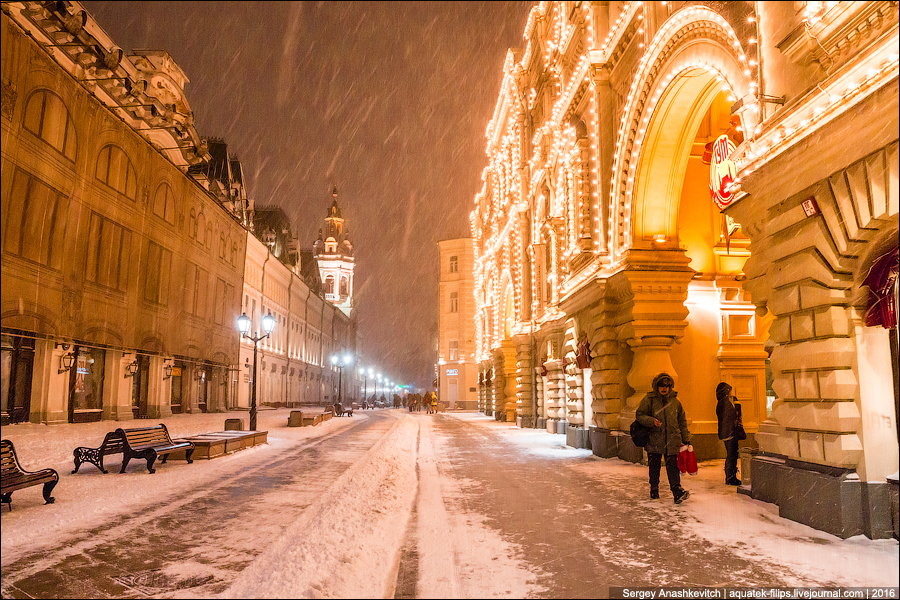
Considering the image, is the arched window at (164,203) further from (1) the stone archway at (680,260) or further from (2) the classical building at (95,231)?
(1) the stone archway at (680,260)

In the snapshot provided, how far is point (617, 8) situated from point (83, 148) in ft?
57.7

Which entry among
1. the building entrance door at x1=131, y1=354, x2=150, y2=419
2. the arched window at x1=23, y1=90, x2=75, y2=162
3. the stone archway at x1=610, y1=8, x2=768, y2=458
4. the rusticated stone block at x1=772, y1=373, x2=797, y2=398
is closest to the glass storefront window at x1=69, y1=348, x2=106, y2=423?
the building entrance door at x1=131, y1=354, x2=150, y2=419

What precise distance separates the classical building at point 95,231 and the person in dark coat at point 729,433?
15.2 meters

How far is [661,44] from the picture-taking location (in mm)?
13148

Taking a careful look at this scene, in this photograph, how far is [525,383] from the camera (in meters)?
31.3

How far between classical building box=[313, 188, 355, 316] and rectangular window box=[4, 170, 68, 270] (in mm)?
87349

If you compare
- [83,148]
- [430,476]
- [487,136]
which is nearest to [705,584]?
[430,476]

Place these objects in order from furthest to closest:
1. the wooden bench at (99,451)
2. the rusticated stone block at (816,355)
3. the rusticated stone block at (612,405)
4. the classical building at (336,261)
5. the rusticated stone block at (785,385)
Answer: the classical building at (336,261) → the rusticated stone block at (612,405) → the wooden bench at (99,451) → the rusticated stone block at (785,385) → the rusticated stone block at (816,355)

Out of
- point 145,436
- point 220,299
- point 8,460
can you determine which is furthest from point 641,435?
point 220,299

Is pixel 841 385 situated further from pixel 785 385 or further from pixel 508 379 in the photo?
pixel 508 379

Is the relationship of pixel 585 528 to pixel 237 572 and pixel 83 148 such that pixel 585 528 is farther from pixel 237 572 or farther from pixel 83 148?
pixel 83 148

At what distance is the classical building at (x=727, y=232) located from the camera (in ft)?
22.9

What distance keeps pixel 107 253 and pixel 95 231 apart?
1.11m

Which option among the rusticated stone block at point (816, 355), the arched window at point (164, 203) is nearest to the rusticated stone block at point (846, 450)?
the rusticated stone block at point (816, 355)
